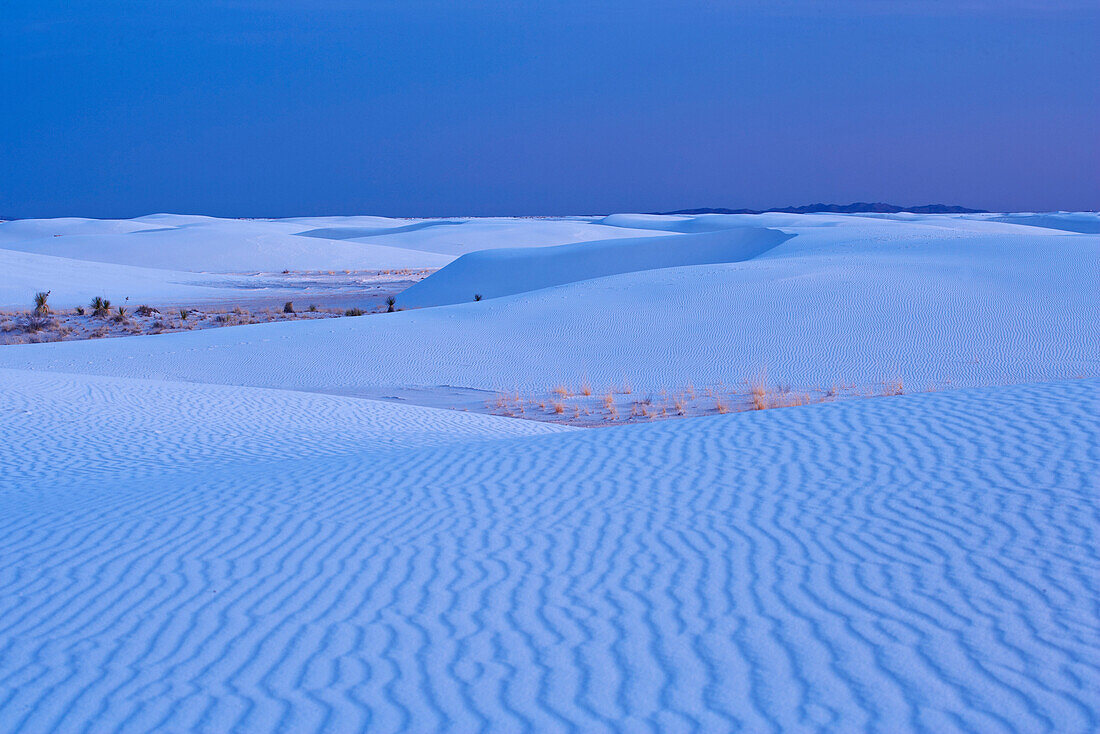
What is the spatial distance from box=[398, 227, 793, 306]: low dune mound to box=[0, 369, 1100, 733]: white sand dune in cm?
2433

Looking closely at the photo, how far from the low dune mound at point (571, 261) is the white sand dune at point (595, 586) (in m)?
24.3

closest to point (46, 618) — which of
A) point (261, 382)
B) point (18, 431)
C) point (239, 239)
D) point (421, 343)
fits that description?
point (18, 431)

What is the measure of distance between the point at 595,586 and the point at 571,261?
99.0ft

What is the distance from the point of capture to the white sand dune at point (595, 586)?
3.00 meters

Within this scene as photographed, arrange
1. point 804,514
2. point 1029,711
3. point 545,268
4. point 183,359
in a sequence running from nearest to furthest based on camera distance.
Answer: point 1029,711 < point 804,514 < point 183,359 < point 545,268

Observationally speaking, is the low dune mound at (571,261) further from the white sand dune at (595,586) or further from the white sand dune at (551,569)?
the white sand dune at (595,586)

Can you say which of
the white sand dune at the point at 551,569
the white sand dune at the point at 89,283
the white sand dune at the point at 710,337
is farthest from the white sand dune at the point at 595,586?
the white sand dune at the point at 89,283

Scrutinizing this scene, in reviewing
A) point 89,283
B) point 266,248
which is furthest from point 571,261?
point 266,248

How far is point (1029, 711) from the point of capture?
277 cm

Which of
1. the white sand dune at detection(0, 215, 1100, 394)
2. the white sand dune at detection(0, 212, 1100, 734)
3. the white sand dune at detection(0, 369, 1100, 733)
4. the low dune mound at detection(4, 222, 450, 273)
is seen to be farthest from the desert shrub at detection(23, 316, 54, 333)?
the low dune mound at detection(4, 222, 450, 273)

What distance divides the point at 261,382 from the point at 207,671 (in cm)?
1146

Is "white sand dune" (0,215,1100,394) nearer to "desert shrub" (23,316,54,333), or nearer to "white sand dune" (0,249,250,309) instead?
"desert shrub" (23,316,54,333)

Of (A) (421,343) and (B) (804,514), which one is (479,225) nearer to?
(A) (421,343)

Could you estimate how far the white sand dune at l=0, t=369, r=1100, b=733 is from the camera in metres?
3.00
